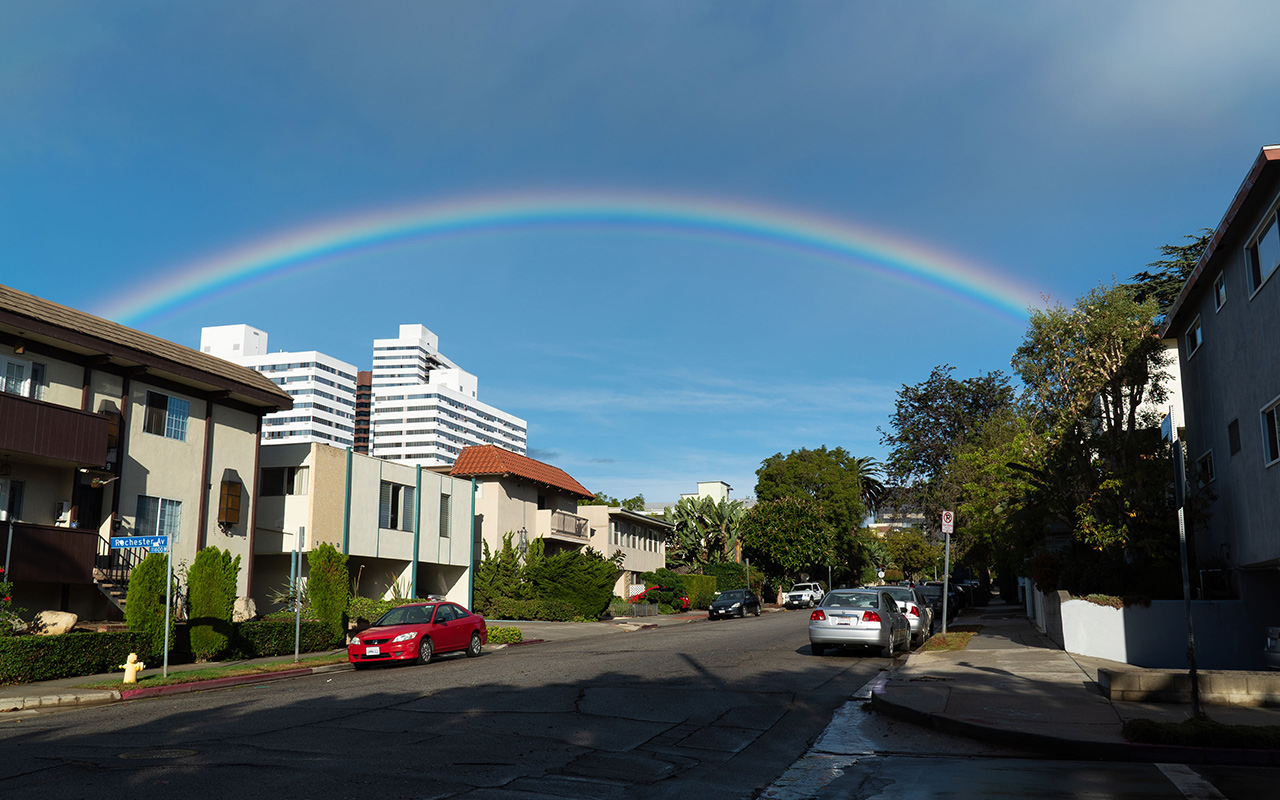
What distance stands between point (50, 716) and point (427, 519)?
24306mm

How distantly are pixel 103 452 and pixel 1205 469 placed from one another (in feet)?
84.9

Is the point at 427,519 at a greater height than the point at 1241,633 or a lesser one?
greater

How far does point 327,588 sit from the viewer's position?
27000mm

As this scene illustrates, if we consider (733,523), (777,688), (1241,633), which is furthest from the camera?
(733,523)

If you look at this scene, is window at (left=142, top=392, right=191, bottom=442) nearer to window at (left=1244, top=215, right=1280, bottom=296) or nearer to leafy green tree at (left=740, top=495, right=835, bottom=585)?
window at (left=1244, top=215, right=1280, bottom=296)

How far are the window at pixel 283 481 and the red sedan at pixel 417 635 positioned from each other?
36.3 feet

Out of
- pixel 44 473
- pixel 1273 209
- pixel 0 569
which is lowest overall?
pixel 0 569

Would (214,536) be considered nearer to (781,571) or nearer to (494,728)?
(494,728)

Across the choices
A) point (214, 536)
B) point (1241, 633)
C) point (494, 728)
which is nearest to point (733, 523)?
point (214, 536)

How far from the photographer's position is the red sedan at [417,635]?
2066cm

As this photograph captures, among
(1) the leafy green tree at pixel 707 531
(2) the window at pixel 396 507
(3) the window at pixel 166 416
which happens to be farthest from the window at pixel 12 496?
(1) the leafy green tree at pixel 707 531

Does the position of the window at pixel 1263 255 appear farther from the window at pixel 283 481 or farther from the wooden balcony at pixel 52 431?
the window at pixel 283 481

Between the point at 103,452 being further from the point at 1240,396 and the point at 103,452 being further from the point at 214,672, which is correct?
the point at 1240,396

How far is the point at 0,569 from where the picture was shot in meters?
20.7
